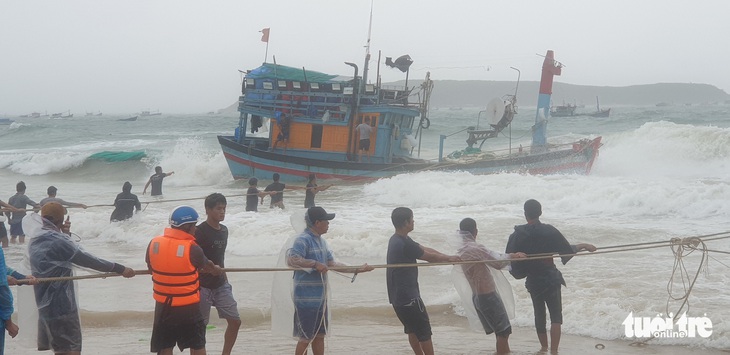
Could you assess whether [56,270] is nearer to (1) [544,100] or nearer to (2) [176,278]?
(2) [176,278]

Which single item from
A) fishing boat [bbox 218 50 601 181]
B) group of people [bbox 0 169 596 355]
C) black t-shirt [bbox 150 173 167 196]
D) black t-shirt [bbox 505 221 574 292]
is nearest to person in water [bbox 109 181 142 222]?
black t-shirt [bbox 150 173 167 196]

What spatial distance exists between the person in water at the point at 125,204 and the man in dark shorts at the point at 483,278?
9.13 metres

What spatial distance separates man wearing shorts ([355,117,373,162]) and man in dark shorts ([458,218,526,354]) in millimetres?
14918

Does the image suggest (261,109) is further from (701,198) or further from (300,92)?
(701,198)

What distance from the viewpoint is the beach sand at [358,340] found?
6.88 meters

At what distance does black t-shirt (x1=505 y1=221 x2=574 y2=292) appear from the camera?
6207 mm

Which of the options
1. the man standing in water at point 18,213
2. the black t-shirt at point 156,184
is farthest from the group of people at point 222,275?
the black t-shirt at point 156,184

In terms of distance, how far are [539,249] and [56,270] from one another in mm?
3898

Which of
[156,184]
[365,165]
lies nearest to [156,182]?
[156,184]

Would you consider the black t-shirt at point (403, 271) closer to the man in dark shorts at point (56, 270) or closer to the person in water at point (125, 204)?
the man in dark shorts at point (56, 270)

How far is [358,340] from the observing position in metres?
7.33

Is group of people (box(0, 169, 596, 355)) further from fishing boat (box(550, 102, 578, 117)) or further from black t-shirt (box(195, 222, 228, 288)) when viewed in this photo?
fishing boat (box(550, 102, 578, 117))

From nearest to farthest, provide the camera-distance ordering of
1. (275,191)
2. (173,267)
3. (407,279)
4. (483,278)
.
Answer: (173,267) → (407,279) → (483,278) → (275,191)

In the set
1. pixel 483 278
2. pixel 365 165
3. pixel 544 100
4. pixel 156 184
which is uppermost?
pixel 544 100
